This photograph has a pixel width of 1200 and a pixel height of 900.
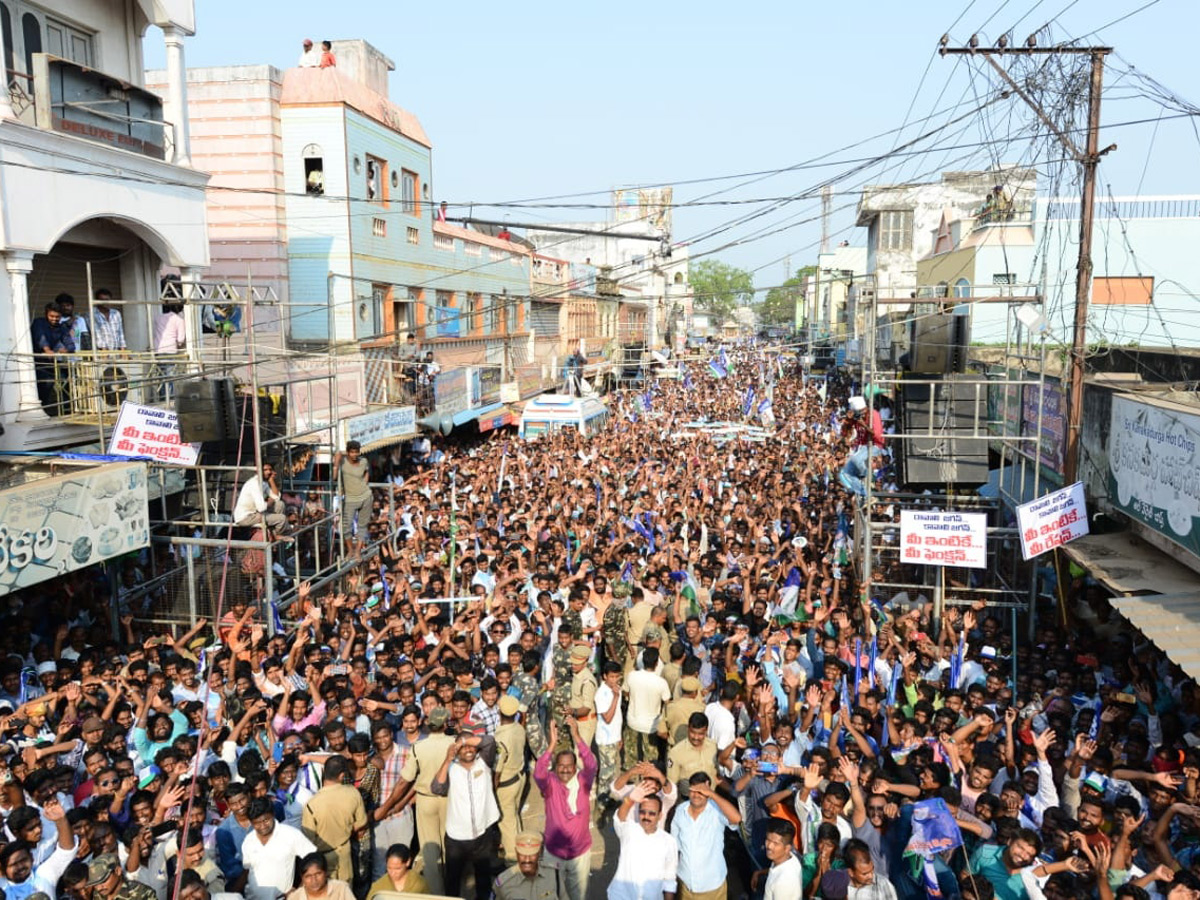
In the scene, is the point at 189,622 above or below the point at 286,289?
below

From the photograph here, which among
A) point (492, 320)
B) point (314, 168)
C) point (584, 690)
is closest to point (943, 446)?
point (584, 690)

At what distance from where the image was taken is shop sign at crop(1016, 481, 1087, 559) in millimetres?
9156

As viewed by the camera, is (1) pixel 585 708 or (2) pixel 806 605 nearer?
(1) pixel 585 708

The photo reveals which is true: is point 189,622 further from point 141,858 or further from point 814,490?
point 814,490

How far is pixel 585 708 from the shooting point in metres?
6.95

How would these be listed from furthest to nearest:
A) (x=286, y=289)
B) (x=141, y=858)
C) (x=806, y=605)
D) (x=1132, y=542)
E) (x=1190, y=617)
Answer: (x=286, y=289) → (x=806, y=605) → (x=1132, y=542) → (x=1190, y=617) → (x=141, y=858)

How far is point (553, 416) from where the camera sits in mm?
23875

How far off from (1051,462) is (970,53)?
4.73 meters

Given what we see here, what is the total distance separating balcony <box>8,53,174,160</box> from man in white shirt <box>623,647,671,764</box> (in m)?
9.51

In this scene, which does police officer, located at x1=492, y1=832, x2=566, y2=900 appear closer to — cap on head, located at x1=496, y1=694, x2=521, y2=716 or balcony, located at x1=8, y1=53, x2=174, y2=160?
cap on head, located at x1=496, y1=694, x2=521, y2=716

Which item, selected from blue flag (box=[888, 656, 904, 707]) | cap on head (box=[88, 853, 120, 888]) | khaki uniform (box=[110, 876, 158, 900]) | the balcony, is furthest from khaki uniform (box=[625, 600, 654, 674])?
the balcony

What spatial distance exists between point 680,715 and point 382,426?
37.7 ft

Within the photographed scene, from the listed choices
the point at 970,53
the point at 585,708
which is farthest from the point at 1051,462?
the point at 585,708

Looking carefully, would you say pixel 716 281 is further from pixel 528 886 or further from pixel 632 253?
pixel 528 886
